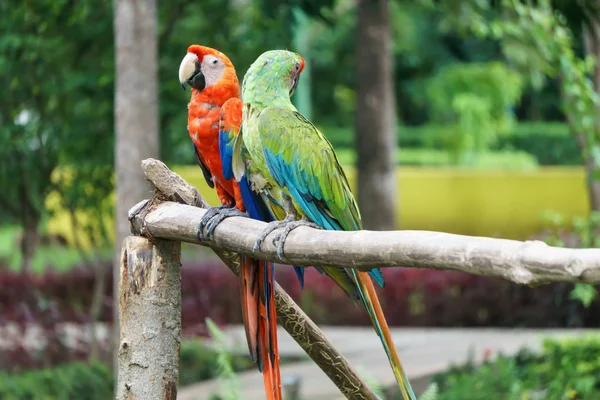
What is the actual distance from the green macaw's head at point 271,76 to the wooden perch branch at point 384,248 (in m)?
0.32

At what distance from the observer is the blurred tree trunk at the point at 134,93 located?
12.7ft

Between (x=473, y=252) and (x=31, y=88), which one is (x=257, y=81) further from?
(x=31, y=88)

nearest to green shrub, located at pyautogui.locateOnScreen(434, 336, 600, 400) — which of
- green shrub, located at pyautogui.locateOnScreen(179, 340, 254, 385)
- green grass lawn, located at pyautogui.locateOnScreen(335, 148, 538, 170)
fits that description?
green shrub, located at pyautogui.locateOnScreen(179, 340, 254, 385)

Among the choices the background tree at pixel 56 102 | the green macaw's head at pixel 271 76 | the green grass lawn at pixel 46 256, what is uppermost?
the green grass lawn at pixel 46 256

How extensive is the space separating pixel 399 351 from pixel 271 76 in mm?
4022

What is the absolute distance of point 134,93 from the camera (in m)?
3.88

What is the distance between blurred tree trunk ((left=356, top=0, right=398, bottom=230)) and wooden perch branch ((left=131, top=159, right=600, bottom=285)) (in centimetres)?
526

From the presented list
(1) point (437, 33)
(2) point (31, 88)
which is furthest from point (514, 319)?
(1) point (437, 33)

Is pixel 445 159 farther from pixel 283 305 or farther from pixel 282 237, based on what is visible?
pixel 282 237

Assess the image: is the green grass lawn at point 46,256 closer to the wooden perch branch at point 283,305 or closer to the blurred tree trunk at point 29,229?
the blurred tree trunk at point 29,229

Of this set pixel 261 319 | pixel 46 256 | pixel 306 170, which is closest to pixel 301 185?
pixel 306 170

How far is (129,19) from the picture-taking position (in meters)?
3.85

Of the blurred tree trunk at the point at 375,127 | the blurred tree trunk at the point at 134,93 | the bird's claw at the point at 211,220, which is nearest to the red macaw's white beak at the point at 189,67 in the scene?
the bird's claw at the point at 211,220

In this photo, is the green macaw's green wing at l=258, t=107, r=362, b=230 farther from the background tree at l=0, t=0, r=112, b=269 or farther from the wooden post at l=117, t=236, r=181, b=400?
the background tree at l=0, t=0, r=112, b=269
